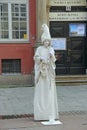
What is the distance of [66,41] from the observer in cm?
1867

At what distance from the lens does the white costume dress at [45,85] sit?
36.5 ft

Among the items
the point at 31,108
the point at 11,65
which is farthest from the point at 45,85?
the point at 11,65

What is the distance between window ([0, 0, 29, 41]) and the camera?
716 inches

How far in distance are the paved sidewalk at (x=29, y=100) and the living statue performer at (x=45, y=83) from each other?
1153mm

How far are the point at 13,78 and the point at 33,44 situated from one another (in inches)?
58.9

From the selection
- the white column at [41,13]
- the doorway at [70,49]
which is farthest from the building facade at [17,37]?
the doorway at [70,49]

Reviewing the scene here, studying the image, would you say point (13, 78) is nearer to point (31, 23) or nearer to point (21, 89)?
point (21, 89)

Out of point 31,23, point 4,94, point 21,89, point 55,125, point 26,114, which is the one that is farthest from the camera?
point 31,23

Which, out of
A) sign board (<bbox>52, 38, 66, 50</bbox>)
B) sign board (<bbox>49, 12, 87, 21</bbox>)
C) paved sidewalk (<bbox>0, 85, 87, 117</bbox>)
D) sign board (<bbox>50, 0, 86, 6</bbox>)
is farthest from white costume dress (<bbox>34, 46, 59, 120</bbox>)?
sign board (<bbox>50, 0, 86, 6</bbox>)

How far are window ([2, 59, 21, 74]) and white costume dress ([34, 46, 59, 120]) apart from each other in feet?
23.3

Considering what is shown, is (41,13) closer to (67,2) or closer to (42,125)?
(67,2)

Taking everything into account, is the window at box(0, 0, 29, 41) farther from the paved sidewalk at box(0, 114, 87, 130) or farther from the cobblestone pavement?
the paved sidewalk at box(0, 114, 87, 130)

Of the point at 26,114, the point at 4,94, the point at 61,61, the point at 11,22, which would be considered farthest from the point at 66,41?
the point at 26,114

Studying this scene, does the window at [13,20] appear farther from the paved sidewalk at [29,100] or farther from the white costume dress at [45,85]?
the white costume dress at [45,85]
